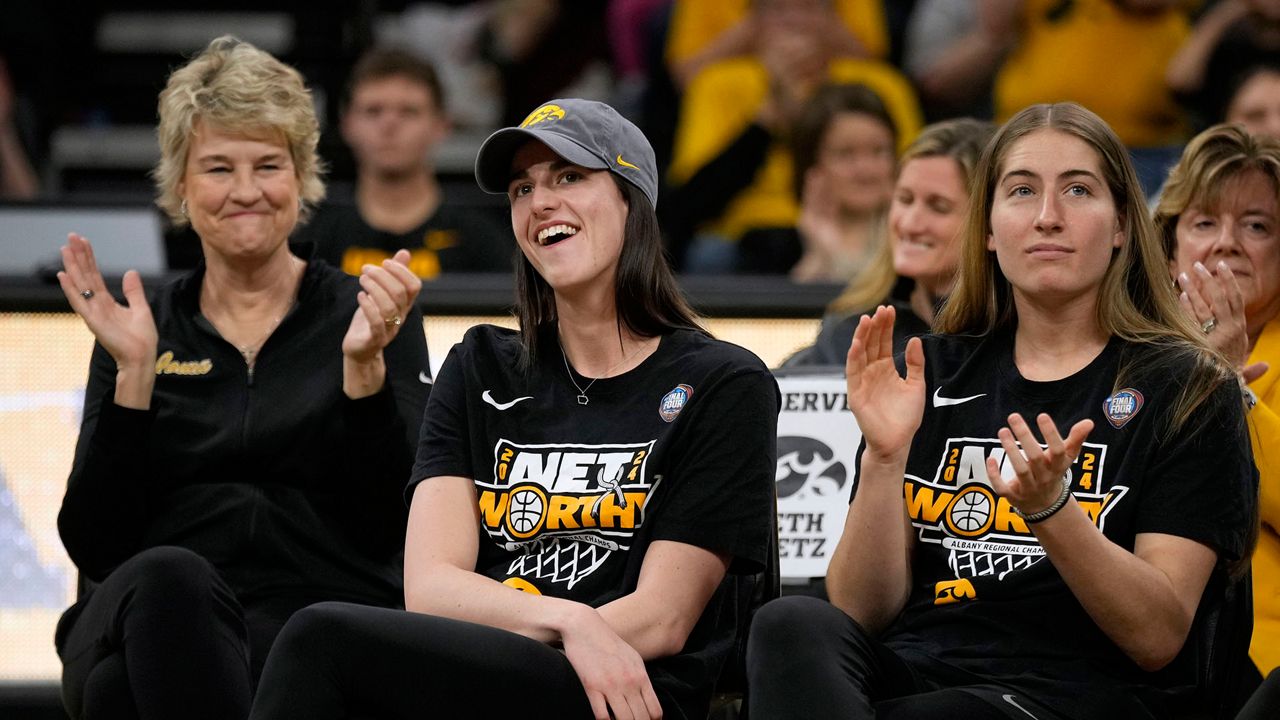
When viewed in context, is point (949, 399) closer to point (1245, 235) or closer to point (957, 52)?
point (1245, 235)

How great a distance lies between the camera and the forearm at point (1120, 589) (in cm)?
232

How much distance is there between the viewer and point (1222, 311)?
281 cm

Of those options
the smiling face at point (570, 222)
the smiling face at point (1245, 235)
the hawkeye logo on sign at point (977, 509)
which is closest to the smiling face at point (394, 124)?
the smiling face at point (570, 222)

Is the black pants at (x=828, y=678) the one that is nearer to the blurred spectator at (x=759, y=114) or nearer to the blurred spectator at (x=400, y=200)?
the blurred spectator at (x=400, y=200)

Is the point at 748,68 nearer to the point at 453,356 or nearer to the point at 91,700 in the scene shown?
the point at 453,356

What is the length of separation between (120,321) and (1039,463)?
1.78m

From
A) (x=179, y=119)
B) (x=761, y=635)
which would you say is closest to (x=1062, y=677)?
(x=761, y=635)

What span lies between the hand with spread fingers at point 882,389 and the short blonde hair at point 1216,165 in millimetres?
756


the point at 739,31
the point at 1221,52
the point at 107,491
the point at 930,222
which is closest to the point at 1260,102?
the point at 1221,52

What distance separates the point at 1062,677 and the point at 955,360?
0.58 metres

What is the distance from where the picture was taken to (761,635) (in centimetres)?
239

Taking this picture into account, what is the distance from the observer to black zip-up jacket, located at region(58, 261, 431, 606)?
308 cm

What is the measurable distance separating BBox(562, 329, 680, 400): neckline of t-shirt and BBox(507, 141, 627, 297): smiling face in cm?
15

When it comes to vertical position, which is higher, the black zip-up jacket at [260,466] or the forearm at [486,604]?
the black zip-up jacket at [260,466]
